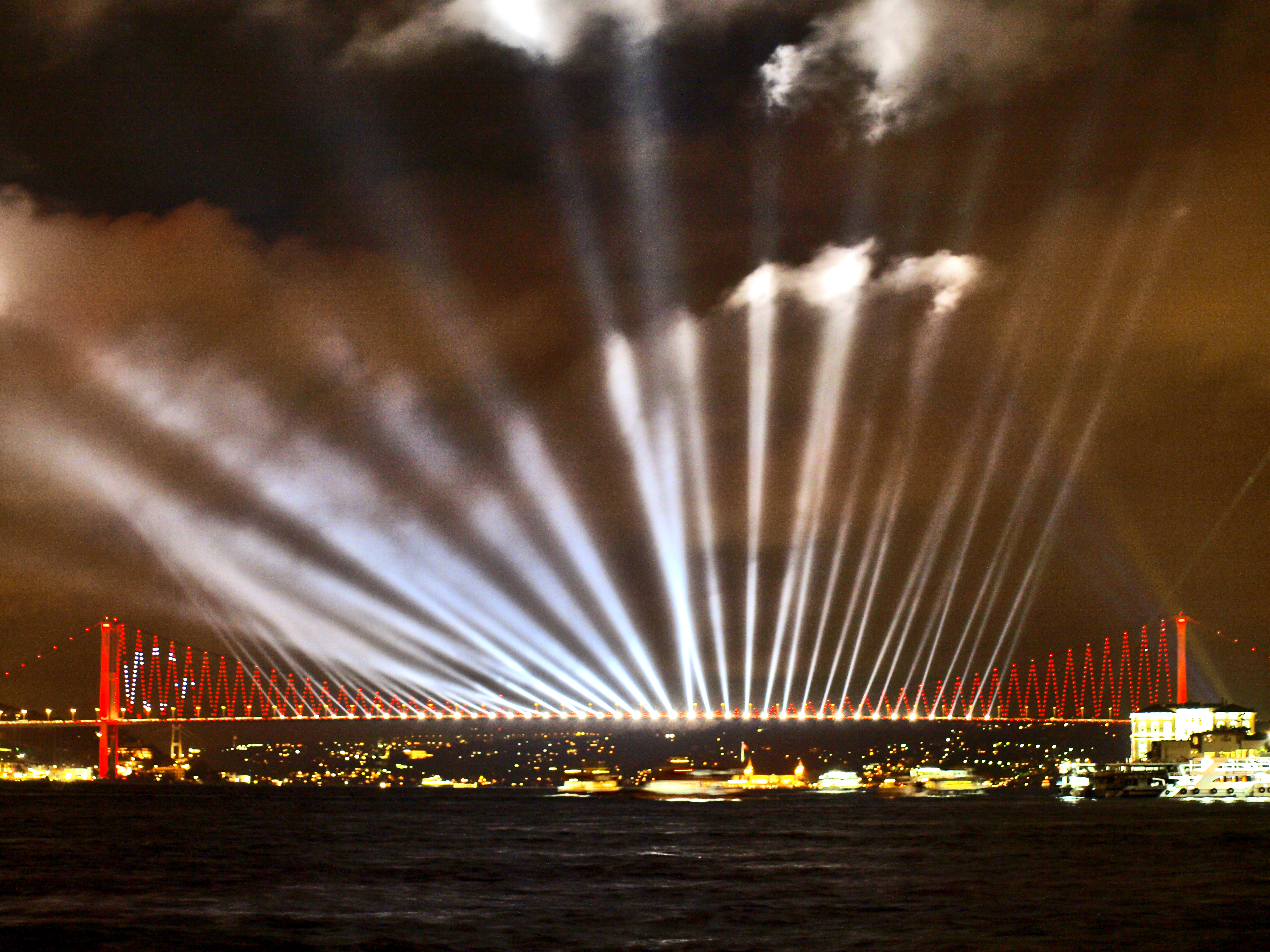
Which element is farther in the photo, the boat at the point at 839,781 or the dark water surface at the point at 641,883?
the boat at the point at 839,781

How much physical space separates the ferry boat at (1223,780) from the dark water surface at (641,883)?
31155 millimetres

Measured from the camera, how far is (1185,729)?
141 metres

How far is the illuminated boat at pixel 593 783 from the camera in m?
165

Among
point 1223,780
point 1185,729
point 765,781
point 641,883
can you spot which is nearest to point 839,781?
point 765,781

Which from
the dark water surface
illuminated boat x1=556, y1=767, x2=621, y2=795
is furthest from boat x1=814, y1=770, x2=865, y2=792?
the dark water surface

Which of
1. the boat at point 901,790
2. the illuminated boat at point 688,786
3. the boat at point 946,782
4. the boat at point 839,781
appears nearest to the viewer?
the boat at point 901,790

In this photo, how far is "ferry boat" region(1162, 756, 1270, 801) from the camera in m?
125

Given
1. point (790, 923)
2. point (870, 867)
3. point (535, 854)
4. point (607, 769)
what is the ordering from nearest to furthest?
1. point (790, 923)
2. point (870, 867)
3. point (535, 854)
4. point (607, 769)

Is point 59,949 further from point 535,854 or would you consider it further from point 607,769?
point 607,769

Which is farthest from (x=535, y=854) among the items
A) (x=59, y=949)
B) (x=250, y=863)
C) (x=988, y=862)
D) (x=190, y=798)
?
(x=190, y=798)

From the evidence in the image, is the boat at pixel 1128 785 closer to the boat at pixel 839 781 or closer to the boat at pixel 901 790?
the boat at pixel 901 790

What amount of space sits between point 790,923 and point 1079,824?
4727cm

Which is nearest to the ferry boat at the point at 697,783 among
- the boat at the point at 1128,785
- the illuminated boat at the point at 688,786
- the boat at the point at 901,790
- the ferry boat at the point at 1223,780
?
the illuminated boat at the point at 688,786

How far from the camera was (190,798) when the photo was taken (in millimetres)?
139125
